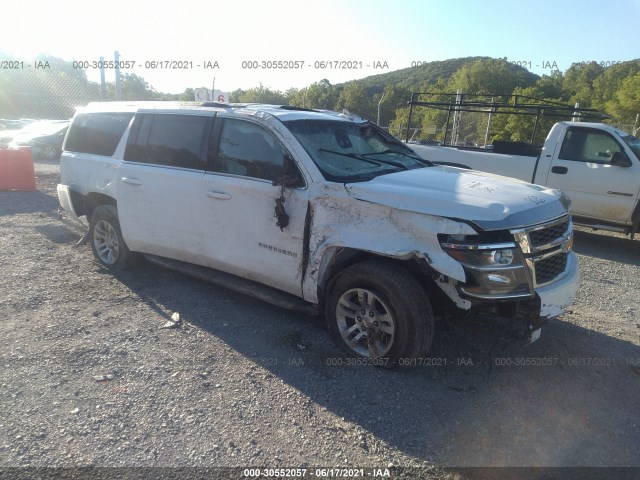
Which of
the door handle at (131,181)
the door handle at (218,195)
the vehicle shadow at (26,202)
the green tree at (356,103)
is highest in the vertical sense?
the green tree at (356,103)

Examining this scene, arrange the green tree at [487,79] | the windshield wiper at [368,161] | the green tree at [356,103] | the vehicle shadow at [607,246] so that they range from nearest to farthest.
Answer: the windshield wiper at [368,161], the vehicle shadow at [607,246], the green tree at [356,103], the green tree at [487,79]

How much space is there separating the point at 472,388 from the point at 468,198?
Answer: 1334 mm

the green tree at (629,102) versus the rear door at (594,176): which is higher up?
the green tree at (629,102)

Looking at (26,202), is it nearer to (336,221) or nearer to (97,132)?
(97,132)

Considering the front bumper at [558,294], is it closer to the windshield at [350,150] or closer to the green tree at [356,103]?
the windshield at [350,150]

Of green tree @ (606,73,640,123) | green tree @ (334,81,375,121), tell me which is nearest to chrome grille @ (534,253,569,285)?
green tree @ (334,81,375,121)

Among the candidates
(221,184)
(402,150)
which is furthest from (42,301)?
(402,150)

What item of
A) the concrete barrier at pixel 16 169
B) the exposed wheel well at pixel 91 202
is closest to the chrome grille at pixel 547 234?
the exposed wheel well at pixel 91 202

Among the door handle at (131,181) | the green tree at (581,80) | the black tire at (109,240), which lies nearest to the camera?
the door handle at (131,181)

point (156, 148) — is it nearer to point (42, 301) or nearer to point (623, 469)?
point (42, 301)

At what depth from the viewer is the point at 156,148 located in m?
4.79

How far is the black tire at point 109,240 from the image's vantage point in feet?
17.4

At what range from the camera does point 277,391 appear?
3.27 metres

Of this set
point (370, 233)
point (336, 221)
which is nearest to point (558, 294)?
point (370, 233)
